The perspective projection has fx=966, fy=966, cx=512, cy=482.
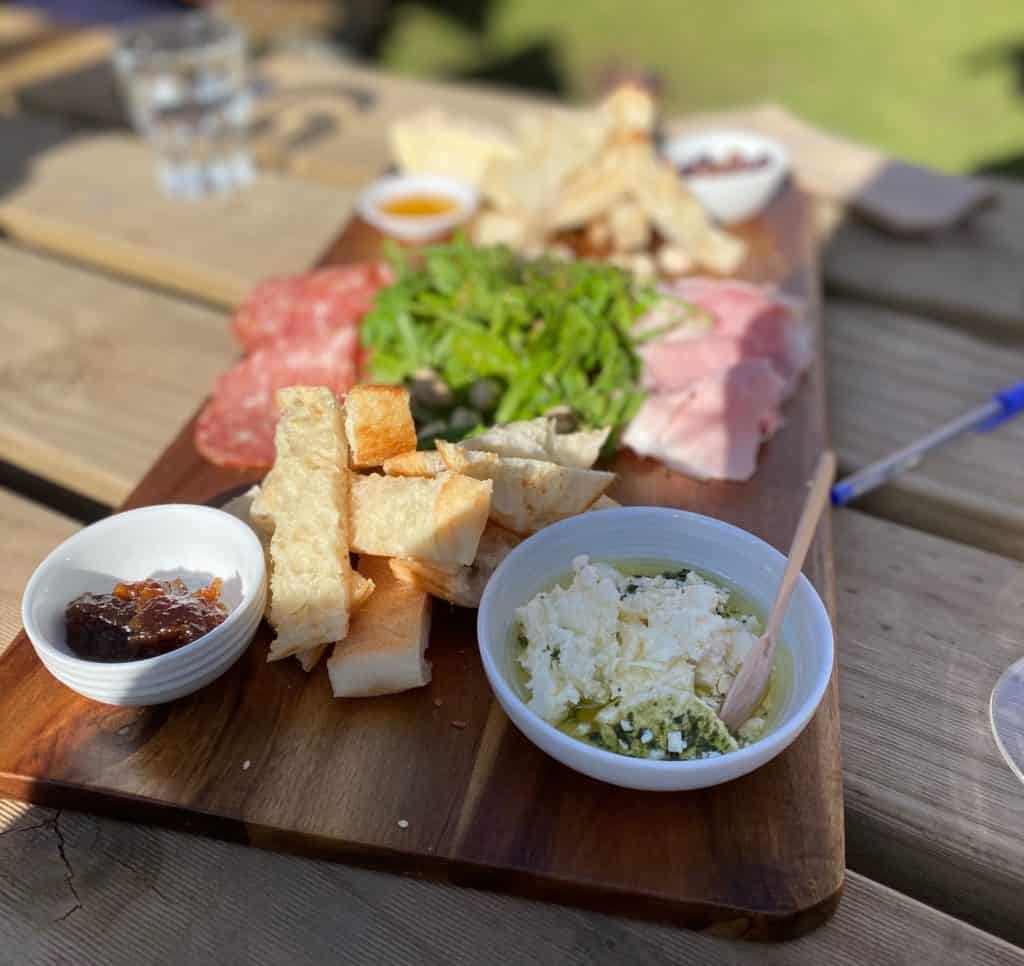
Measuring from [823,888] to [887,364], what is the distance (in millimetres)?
1523

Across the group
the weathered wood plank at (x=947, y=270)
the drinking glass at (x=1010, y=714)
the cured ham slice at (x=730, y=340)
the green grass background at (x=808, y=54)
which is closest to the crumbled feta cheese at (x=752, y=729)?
A: the drinking glass at (x=1010, y=714)

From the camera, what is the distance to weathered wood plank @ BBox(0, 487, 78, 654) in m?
1.69

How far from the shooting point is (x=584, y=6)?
25.5 feet

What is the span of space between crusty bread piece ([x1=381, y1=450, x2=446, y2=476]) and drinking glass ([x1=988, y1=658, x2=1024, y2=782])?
3.06 ft

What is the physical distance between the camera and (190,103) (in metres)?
3.16

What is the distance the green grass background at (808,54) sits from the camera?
5.86 meters

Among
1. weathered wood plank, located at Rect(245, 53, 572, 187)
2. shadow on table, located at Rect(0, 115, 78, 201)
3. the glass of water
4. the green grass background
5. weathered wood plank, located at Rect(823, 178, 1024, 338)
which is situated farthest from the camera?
the green grass background

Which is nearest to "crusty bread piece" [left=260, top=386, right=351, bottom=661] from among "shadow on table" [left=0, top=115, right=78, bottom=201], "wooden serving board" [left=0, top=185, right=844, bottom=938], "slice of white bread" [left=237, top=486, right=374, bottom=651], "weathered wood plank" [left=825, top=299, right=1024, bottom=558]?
"slice of white bread" [left=237, top=486, right=374, bottom=651]

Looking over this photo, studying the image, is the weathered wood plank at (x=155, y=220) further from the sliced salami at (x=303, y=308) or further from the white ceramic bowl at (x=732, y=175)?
the white ceramic bowl at (x=732, y=175)

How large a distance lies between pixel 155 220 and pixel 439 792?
2330 millimetres

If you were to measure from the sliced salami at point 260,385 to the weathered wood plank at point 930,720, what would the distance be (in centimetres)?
112

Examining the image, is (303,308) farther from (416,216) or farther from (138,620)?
(138,620)

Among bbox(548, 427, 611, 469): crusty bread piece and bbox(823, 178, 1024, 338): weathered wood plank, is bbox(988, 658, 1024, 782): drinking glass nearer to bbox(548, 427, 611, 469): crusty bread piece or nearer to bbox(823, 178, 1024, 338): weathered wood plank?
bbox(548, 427, 611, 469): crusty bread piece

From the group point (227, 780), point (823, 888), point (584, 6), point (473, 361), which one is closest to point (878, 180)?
point (473, 361)
